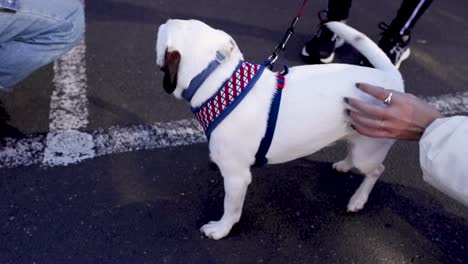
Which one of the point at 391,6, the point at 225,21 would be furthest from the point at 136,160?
the point at 391,6

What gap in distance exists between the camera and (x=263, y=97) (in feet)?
6.31

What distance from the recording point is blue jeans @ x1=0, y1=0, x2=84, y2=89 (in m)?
2.35

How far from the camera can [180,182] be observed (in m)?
2.55

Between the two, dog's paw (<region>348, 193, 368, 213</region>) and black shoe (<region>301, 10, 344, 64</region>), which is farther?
black shoe (<region>301, 10, 344, 64</region>)

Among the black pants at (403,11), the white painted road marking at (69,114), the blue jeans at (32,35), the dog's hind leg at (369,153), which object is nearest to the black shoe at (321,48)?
the black pants at (403,11)

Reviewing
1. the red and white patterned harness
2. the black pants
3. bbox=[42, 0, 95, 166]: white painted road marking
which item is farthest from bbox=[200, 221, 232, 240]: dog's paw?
the black pants

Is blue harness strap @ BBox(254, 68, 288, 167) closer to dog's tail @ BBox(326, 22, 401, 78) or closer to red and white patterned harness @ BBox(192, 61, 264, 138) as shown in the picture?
red and white patterned harness @ BBox(192, 61, 264, 138)

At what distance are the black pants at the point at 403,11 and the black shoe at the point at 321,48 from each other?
6.7 inches

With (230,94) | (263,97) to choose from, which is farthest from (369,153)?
(230,94)

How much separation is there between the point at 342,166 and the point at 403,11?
1.49m

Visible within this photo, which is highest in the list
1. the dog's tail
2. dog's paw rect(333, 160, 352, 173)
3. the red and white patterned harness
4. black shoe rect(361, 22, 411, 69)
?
the dog's tail

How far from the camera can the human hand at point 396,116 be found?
179 centimetres

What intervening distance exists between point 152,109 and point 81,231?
102 centimetres

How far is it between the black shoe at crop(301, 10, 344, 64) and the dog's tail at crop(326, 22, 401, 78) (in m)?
1.35
